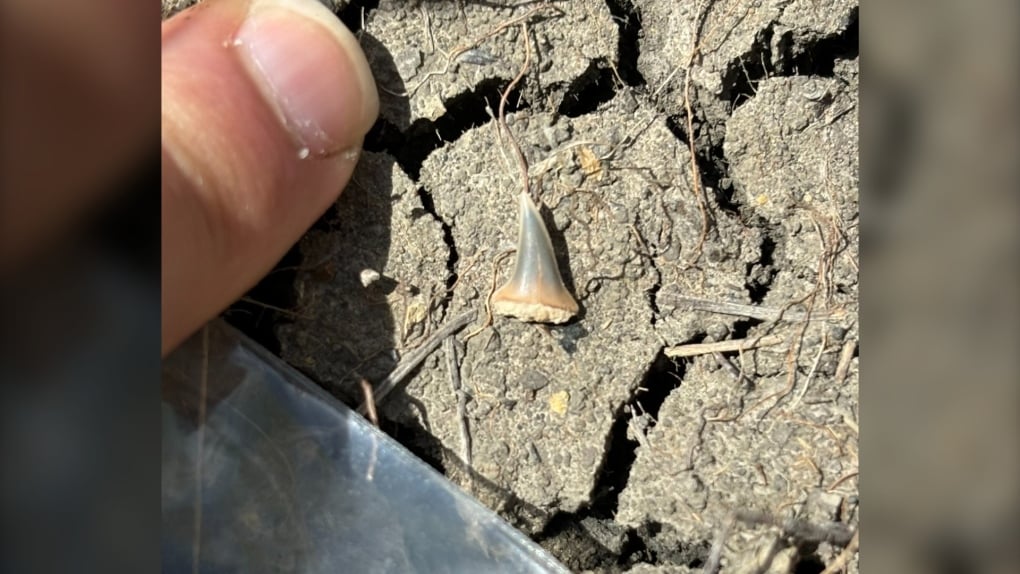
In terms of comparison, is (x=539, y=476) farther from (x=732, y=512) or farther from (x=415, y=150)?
(x=415, y=150)

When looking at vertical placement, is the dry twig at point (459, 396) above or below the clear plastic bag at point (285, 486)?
above

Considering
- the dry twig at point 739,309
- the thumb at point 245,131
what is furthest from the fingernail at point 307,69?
the dry twig at point 739,309
